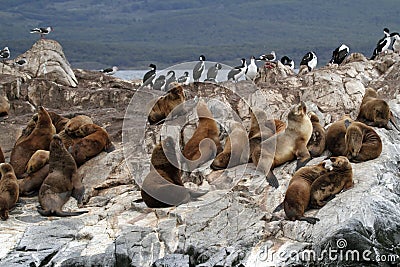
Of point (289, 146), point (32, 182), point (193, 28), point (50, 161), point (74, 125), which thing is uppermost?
point (289, 146)

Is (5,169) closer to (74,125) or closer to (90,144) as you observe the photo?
(90,144)

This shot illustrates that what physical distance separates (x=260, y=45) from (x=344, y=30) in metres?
18.0

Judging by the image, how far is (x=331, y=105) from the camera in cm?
1295

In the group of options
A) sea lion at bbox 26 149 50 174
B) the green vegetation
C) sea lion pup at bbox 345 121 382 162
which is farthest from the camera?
the green vegetation

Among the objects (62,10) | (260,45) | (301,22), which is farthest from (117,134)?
(62,10)

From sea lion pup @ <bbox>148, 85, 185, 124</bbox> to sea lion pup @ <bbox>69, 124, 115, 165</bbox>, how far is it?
973mm

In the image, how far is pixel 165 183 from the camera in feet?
29.4

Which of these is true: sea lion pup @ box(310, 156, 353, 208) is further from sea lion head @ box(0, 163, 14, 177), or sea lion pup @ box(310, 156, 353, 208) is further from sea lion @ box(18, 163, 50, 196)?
sea lion head @ box(0, 163, 14, 177)

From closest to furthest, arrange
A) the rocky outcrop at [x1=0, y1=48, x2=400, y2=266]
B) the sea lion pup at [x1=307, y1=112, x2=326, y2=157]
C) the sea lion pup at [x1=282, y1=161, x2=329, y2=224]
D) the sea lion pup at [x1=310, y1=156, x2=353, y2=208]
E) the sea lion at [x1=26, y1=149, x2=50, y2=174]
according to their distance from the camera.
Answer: the rocky outcrop at [x1=0, y1=48, x2=400, y2=266]
the sea lion pup at [x1=282, y1=161, x2=329, y2=224]
the sea lion pup at [x1=310, y1=156, x2=353, y2=208]
the sea lion pup at [x1=307, y1=112, x2=326, y2=157]
the sea lion at [x1=26, y1=149, x2=50, y2=174]

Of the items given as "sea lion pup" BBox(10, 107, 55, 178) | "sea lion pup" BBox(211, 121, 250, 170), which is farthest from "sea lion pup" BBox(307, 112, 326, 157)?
"sea lion pup" BBox(10, 107, 55, 178)

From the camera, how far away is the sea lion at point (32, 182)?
9727 millimetres

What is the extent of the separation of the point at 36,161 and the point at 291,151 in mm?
3167

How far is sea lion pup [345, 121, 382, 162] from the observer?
29.9 feet

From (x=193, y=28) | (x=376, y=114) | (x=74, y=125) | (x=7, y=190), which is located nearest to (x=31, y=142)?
(x=74, y=125)
